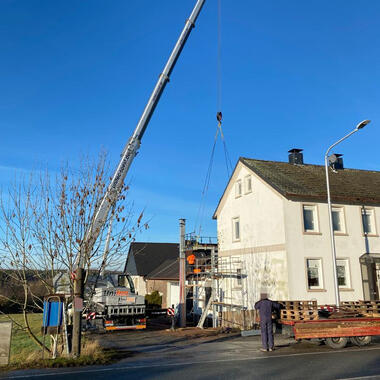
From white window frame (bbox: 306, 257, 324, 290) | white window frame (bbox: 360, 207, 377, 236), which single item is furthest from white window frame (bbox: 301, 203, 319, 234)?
white window frame (bbox: 360, 207, 377, 236)

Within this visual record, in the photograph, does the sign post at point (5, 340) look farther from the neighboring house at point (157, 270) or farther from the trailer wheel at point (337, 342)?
the neighboring house at point (157, 270)

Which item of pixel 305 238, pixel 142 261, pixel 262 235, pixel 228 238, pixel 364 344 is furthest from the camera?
pixel 142 261

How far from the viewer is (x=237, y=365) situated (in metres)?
9.76

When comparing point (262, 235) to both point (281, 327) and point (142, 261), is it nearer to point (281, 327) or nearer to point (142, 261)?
point (281, 327)

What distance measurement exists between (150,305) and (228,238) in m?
12.5

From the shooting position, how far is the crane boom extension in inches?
428

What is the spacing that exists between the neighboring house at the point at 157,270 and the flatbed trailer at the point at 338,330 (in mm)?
19564

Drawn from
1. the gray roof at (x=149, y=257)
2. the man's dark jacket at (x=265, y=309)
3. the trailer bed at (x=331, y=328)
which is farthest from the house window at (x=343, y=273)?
the gray roof at (x=149, y=257)

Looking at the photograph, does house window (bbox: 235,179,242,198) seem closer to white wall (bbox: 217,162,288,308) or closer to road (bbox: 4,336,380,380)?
white wall (bbox: 217,162,288,308)

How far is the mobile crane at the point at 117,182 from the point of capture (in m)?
10.5

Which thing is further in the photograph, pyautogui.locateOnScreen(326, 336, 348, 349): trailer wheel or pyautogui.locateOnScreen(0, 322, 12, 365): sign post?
pyautogui.locateOnScreen(326, 336, 348, 349): trailer wheel

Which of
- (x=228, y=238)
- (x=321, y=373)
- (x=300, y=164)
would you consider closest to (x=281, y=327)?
(x=321, y=373)

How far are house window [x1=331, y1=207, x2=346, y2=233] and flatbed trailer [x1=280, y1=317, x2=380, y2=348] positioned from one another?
25.9 feet

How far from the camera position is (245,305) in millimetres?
21844
